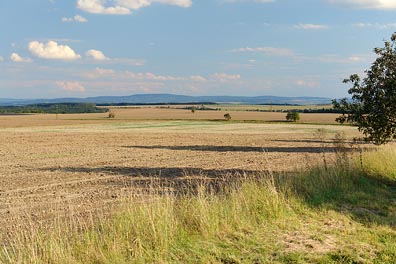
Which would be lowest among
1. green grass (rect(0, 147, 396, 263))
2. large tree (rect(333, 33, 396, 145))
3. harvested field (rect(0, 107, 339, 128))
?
harvested field (rect(0, 107, 339, 128))

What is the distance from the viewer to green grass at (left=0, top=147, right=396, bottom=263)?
635 centimetres

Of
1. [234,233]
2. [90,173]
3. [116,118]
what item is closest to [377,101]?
[234,233]

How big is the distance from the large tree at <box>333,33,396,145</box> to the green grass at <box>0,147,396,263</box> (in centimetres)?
411

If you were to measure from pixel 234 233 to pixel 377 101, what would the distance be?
8718 mm

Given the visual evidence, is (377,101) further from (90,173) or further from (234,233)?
(90,173)

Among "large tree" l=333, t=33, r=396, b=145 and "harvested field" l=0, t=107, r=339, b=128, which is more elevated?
"large tree" l=333, t=33, r=396, b=145

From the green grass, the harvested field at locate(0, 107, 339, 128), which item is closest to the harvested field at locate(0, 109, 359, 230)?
the green grass

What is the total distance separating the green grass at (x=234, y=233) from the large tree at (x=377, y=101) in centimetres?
411

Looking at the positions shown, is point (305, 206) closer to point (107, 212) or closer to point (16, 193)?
point (107, 212)

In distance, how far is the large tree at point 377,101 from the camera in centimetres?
1370

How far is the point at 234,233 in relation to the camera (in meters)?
7.45

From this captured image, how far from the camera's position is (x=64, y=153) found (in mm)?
27047

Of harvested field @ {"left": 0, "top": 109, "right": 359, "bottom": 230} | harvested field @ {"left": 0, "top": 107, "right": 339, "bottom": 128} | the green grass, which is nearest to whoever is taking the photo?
the green grass

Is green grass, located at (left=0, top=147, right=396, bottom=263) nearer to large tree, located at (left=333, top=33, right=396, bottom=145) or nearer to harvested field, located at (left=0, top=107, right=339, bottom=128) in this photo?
large tree, located at (left=333, top=33, right=396, bottom=145)
